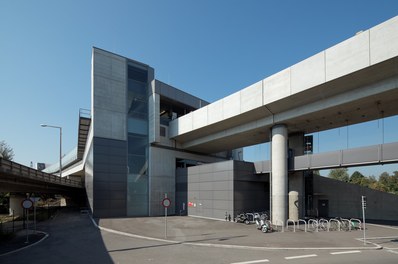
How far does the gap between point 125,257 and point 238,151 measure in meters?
39.5

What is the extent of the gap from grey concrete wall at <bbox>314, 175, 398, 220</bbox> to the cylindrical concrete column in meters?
8.62

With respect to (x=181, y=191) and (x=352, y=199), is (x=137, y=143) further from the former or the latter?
(x=352, y=199)

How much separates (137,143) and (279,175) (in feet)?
52.7

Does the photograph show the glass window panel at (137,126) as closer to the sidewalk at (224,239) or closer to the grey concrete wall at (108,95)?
the grey concrete wall at (108,95)

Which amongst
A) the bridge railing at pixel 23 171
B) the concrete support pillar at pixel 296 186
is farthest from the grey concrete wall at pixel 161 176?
the concrete support pillar at pixel 296 186

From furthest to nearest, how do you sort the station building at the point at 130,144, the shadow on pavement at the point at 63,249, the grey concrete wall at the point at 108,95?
the grey concrete wall at the point at 108,95 < the station building at the point at 130,144 < the shadow on pavement at the point at 63,249

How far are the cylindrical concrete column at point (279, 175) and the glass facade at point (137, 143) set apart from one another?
14.6 m

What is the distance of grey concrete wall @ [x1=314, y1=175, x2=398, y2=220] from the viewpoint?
29.3m

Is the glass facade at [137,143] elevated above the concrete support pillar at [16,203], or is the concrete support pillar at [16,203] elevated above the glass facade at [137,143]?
the glass facade at [137,143]

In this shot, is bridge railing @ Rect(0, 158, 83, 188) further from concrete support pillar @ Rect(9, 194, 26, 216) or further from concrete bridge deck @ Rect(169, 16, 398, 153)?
concrete support pillar @ Rect(9, 194, 26, 216)

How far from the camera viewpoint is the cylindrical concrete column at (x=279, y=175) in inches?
924

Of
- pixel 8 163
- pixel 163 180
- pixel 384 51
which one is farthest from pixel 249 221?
pixel 8 163

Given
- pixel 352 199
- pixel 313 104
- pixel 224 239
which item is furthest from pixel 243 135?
pixel 224 239

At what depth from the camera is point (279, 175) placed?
77.9ft
